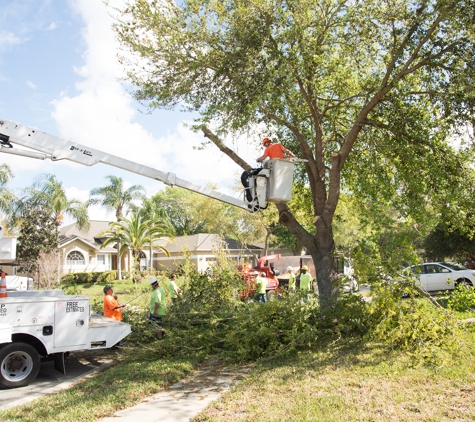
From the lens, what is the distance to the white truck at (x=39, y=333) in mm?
8062

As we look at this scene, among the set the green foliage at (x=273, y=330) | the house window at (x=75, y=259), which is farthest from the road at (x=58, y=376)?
the house window at (x=75, y=259)

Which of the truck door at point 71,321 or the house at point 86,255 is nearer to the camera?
the truck door at point 71,321

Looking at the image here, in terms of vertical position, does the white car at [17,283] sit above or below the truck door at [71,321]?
above

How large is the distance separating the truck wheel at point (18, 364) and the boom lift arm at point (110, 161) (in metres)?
3.38

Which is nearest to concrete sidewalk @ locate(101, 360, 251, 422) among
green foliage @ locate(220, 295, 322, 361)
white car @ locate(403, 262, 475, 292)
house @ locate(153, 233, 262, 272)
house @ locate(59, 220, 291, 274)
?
green foliage @ locate(220, 295, 322, 361)

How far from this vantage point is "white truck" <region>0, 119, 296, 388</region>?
7.94m

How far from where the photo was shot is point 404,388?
6.37 meters

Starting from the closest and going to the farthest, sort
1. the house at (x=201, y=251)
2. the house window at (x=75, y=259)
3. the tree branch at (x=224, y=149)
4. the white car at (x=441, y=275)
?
the tree branch at (x=224, y=149)
the white car at (x=441, y=275)
the house window at (x=75, y=259)
the house at (x=201, y=251)

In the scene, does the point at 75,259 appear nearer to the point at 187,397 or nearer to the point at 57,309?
the point at 57,309

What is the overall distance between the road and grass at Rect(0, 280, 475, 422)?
1.81 ft

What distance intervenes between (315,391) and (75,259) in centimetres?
3991

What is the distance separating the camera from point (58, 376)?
29.6 ft

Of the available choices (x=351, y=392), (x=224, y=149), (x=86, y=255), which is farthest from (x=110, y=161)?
(x=86, y=255)

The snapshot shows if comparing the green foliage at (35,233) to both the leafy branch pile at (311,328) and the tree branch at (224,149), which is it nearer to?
the tree branch at (224,149)
